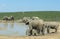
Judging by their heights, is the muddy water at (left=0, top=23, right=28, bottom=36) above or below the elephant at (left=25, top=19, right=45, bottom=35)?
below

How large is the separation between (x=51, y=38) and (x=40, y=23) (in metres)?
2.61

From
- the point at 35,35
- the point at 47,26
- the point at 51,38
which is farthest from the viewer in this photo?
the point at 47,26

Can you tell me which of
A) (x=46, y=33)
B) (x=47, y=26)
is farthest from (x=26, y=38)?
(x=47, y=26)

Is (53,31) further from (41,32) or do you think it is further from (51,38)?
(51,38)

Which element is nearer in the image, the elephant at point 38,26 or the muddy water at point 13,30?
the elephant at point 38,26

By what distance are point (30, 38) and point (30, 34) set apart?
221 centimetres

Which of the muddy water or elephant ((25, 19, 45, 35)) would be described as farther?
the muddy water

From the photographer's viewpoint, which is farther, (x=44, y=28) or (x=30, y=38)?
(x=44, y=28)

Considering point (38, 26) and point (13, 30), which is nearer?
point (38, 26)

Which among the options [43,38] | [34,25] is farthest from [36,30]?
[43,38]

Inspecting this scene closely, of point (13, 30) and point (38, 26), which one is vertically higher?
point (38, 26)

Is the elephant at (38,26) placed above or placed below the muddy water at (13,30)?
above

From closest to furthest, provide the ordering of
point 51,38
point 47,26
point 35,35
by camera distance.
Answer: point 51,38 → point 35,35 → point 47,26

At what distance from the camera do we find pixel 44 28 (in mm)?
20688
